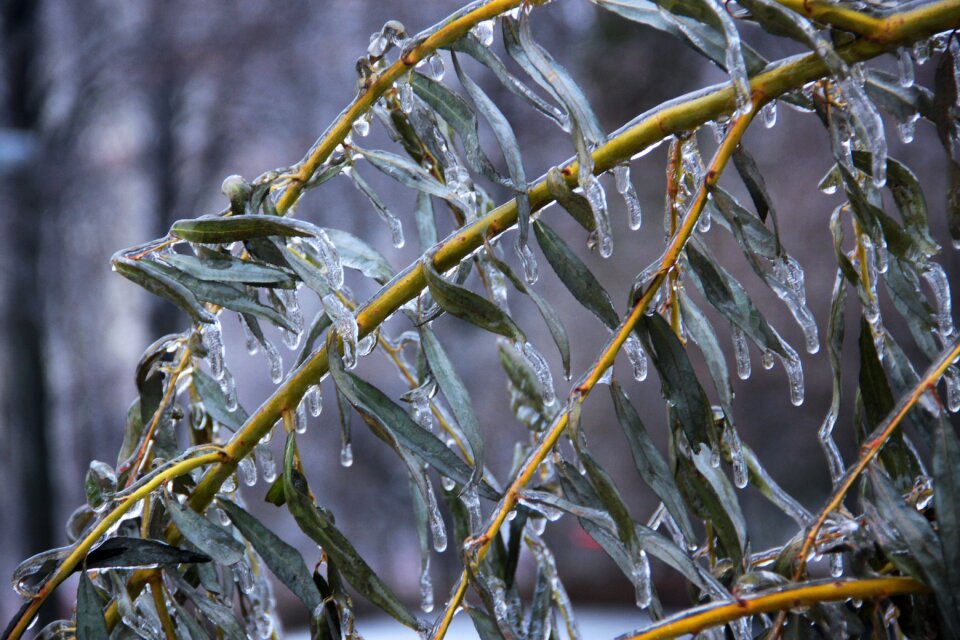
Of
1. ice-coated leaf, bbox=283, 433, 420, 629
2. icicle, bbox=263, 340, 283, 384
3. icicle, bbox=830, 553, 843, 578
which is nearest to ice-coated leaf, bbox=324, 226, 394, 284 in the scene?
icicle, bbox=263, 340, 283, 384

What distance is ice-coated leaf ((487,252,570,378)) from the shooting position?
1.93ft

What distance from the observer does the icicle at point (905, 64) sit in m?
0.57

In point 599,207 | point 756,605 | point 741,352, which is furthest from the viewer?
point 741,352

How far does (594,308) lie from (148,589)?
38 cm

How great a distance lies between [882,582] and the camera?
19.8 inches

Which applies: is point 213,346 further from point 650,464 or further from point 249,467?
point 650,464

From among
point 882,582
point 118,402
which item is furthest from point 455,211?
point 118,402

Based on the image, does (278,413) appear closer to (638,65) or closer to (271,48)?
(271,48)

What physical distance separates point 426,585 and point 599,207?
0.34 m

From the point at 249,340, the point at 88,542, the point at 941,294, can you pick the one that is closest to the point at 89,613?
the point at 88,542


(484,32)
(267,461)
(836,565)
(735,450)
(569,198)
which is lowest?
(836,565)

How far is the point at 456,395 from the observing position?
618 mm

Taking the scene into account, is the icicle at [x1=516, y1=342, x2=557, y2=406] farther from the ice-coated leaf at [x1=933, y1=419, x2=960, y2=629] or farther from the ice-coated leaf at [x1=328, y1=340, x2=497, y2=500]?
the ice-coated leaf at [x1=933, y1=419, x2=960, y2=629]

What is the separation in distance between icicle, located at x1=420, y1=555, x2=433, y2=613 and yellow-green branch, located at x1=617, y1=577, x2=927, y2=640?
254 mm
